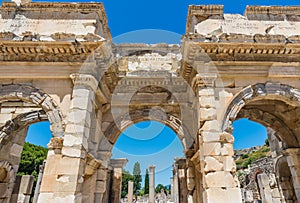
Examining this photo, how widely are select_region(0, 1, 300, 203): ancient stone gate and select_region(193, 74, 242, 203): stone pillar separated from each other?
0.02m

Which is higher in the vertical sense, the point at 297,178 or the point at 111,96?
the point at 111,96

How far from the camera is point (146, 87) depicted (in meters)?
7.14

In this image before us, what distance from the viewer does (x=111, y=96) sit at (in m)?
7.05

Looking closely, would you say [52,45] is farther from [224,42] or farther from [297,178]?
[297,178]

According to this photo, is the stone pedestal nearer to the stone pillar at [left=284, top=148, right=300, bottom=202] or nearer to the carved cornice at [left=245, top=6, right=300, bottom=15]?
the carved cornice at [left=245, top=6, right=300, bottom=15]

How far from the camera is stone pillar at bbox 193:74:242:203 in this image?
4230mm

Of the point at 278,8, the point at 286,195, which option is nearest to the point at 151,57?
the point at 278,8

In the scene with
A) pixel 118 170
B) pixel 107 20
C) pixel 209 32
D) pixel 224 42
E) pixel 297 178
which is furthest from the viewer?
pixel 118 170

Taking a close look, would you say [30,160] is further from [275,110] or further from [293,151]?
[293,151]

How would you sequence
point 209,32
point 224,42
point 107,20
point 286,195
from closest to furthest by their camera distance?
point 224,42 → point 209,32 → point 107,20 → point 286,195

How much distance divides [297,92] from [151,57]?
4.58 m

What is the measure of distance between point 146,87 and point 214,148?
3313 millimetres

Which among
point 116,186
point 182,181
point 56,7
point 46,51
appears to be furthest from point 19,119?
point 182,181

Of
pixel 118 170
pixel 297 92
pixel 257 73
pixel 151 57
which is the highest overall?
pixel 151 57
